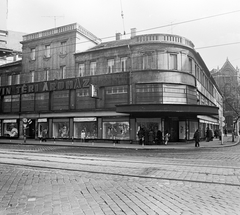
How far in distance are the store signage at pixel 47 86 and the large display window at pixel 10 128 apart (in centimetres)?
396

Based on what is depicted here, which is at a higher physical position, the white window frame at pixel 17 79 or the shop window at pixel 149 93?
the white window frame at pixel 17 79

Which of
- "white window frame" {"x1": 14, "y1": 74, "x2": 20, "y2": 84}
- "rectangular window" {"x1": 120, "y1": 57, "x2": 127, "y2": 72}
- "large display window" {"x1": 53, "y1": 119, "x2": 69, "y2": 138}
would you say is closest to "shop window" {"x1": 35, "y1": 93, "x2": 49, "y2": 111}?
"large display window" {"x1": 53, "y1": 119, "x2": 69, "y2": 138}

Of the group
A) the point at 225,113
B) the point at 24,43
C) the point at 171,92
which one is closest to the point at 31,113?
the point at 24,43

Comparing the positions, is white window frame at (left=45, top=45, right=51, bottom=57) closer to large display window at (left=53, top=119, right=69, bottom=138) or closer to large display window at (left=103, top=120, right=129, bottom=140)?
large display window at (left=53, top=119, right=69, bottom=138)

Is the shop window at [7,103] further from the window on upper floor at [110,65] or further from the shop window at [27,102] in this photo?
the window on upper floor at [110,65]

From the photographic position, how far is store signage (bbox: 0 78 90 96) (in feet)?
96.8

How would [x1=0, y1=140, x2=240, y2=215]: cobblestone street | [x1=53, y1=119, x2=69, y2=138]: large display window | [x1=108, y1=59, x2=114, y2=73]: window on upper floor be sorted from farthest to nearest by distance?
[x1=53, y1=119, x2=69, y2=138]: large display window → [x1=108, y1=59, x2=114, y2=73]: window on upper floor → [x1=0, y1=140, x2=240, y2=215]: cobblestone street

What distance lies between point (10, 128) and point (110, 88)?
16257mm

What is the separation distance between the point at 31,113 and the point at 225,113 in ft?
178

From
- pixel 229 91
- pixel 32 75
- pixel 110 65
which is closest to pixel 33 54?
pixel 32 75

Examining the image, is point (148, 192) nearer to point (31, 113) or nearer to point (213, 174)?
point (213, 174)

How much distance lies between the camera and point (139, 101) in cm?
2627

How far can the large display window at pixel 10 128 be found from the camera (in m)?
34.3

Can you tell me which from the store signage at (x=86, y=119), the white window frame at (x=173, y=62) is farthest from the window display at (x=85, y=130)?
the white window frame at (x=173, y=62)
